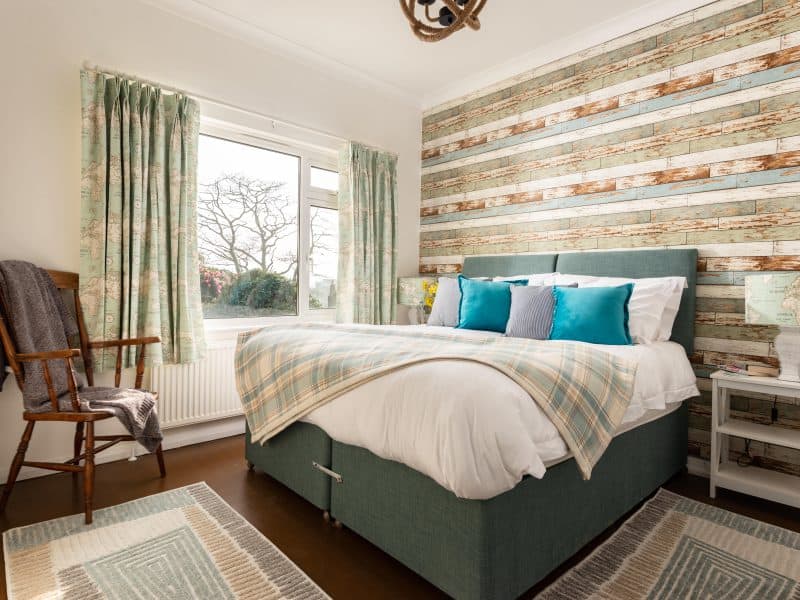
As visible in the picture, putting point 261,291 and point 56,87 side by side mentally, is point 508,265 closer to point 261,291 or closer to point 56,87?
point 261,291

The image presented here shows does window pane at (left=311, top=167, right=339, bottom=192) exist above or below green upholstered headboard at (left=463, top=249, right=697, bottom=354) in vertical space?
above

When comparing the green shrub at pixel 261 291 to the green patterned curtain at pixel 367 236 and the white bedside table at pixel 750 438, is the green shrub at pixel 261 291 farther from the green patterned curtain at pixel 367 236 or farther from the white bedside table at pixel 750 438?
the white bedside table at pixel 750 438

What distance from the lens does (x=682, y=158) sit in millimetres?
2883

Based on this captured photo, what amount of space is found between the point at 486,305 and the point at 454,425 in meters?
1.80

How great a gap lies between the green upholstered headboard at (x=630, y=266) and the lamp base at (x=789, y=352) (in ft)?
1.62

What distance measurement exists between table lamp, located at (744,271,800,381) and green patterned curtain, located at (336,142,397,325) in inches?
104

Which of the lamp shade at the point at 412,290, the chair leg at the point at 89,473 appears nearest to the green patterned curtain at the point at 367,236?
the lamp shade at the point at 412,290

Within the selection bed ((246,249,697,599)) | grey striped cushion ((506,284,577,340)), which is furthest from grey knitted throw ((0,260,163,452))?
grey striped cushion ((506,284,577,340))

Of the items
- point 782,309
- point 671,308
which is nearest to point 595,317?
point 671,308

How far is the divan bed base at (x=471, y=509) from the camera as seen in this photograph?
1395mm

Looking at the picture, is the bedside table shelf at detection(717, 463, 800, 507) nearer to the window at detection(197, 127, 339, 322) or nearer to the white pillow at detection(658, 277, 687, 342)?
the white pillow at detection(658, 277, 687, 342)

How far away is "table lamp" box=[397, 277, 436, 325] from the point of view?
13.5 ft

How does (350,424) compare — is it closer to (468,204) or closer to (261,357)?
(261,357)

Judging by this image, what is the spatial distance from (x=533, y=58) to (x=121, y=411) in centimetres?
367
